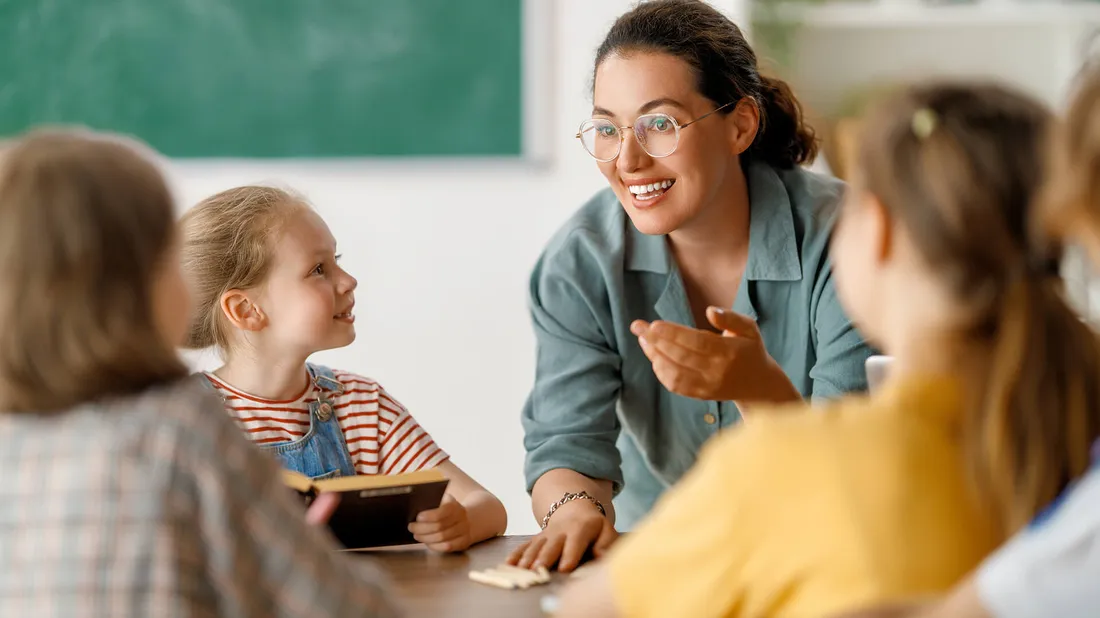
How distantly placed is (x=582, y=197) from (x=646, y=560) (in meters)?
2.35

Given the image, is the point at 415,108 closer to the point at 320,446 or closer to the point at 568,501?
the point at 320,446

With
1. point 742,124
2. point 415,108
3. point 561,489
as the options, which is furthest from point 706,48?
point 415,108

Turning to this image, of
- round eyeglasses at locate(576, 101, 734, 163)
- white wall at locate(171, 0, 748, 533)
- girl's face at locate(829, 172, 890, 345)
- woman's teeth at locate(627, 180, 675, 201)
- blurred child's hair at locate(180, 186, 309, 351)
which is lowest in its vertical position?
white wall at locate(171, 0, 748, 533)

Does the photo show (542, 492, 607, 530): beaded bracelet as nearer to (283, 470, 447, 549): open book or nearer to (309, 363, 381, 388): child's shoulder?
(283, 470, 447, 549): open book

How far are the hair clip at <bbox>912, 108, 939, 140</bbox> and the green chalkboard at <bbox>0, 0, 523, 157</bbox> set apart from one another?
2.34m

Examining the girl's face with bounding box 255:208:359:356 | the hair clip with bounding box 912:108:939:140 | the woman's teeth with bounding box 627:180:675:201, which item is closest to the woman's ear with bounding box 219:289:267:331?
the girl's face with bounding box 255:208:359:356

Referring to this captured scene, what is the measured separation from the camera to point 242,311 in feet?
6.27

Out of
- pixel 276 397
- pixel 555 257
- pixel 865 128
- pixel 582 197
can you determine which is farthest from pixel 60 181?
pixel 582 197

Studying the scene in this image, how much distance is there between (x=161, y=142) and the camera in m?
3.20

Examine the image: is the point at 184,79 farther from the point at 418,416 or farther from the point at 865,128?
the point at 865,128

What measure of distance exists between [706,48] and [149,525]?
134 centimetres

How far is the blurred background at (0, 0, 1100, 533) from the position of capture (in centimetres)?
316

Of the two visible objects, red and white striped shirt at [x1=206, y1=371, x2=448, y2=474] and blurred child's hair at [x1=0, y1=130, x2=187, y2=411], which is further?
red and white striped shirt at [x1=206, y1=371, x2=448, y2=474]

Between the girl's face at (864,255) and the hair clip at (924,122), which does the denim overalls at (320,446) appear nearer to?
the girl's face at (864,255)
